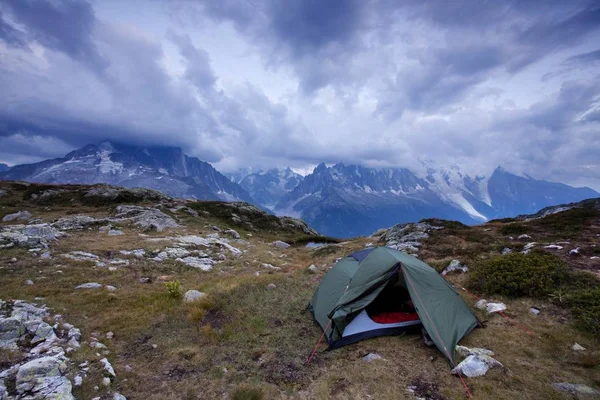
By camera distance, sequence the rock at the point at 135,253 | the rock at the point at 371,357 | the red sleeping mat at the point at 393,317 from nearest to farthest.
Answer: the rock at the point at 371,357
the red sleeping mat at the point at 393,317
the rock at the point at 135,253

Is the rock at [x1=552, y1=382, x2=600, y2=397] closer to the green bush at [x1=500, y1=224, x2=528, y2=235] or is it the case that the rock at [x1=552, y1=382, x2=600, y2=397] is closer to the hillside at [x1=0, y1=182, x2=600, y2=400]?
the hillside at [x1=0, y1=182, x2=600, y2=400]

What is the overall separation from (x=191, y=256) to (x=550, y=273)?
2341 centimetres

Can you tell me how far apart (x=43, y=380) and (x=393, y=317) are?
11.7 meters

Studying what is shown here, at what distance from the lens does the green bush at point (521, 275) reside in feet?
44.4

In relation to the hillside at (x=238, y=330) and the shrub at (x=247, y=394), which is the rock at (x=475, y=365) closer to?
the hillside at (x=238, y=330)

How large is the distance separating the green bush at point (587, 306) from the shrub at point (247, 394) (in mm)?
11906

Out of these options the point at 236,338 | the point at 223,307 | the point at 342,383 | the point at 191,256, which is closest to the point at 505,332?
the point at 342,383

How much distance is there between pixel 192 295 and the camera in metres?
13.9

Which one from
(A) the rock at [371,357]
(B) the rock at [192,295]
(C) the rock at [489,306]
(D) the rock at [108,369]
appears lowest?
(A) the rock at [371,357]

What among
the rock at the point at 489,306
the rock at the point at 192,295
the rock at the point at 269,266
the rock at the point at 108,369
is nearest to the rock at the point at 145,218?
the rock at the point at 269,266

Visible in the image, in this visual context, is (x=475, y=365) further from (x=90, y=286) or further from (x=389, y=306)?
(x=90, y=286)

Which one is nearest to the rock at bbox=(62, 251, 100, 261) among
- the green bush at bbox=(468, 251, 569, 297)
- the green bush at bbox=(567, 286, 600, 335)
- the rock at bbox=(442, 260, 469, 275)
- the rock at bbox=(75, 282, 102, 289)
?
the rock at bbox=(75, 282, 102, 289)

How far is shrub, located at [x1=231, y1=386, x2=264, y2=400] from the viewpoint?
759 cm

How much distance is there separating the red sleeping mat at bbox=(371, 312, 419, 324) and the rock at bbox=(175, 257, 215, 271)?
13182mm
